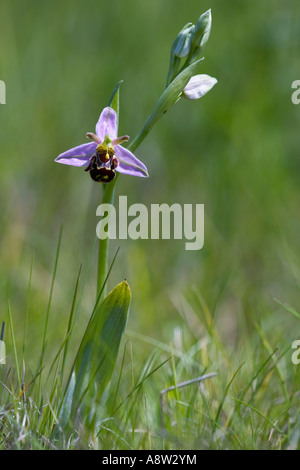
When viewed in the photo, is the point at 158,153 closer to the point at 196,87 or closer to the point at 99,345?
the point at 196,87

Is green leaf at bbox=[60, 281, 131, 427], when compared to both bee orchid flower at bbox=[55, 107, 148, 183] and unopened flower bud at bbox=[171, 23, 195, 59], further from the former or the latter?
unopened flower bud at bbox=[171, 23, 195, 59]

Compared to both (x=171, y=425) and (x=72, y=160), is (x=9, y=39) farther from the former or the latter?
(x=171, y=425)

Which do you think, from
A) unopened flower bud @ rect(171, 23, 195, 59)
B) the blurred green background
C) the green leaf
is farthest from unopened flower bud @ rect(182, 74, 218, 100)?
the blurred green background

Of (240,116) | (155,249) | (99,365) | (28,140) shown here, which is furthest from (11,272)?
(240,116)

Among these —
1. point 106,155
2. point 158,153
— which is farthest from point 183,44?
point 158,153

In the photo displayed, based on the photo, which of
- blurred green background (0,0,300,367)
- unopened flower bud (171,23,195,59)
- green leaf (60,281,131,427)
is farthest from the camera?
blurred green background (0,0,300,367)

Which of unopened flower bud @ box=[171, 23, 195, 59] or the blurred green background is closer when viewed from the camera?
unopened flower bud @ box=[171, 23, 195, 59]

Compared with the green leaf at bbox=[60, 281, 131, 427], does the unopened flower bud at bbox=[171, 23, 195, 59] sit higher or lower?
higher
